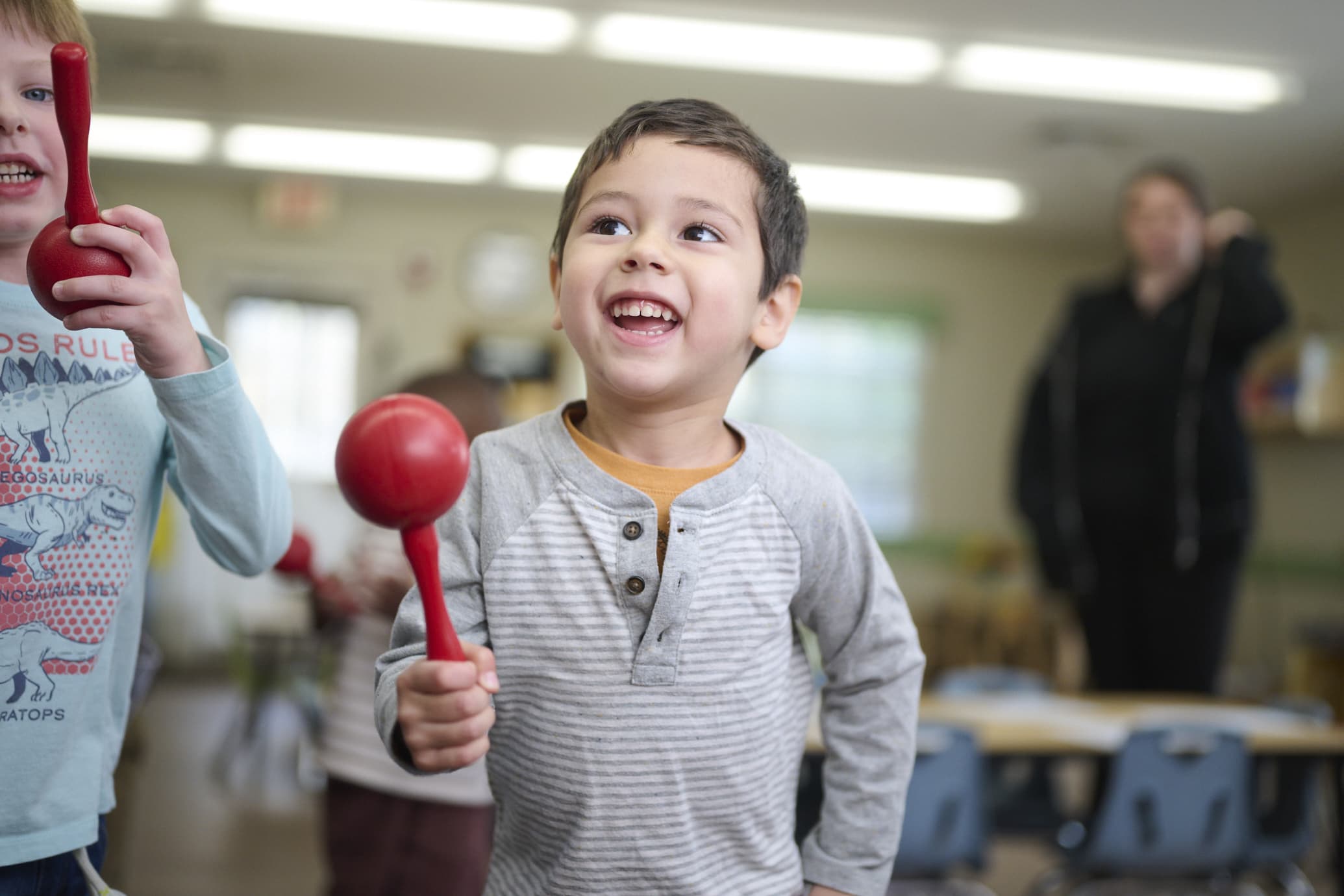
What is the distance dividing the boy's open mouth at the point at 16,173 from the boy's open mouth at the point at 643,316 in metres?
0.42

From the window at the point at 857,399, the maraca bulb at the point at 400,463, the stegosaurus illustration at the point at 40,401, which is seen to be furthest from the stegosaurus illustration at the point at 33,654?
the window at the point at 857,399

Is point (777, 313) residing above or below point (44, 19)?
below

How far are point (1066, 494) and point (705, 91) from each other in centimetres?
302

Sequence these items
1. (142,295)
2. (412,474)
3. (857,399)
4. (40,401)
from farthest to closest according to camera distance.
A: (857,399)
(40,401)
(142,295)
(412,474)

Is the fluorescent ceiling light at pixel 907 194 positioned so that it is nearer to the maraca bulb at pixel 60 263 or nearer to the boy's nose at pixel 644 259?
the boy's nose at pixel 644 259

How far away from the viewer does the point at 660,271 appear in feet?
2.79

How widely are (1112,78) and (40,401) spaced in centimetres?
496

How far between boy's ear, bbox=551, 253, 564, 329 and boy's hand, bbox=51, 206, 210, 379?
280 millimetres

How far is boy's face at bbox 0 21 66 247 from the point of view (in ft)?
2.52

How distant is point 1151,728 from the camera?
2193 mm

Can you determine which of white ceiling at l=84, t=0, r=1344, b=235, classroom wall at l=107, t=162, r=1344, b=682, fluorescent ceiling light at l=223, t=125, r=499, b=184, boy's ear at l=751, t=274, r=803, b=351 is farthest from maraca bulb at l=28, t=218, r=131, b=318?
classroom wall at l=107, t=162, r=1344, b=682

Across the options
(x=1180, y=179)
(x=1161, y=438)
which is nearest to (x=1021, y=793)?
(x=1161, y=438)

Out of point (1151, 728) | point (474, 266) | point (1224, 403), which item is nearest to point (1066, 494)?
point (1224, 403)

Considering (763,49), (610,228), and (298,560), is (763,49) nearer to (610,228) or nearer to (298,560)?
(298,560)
